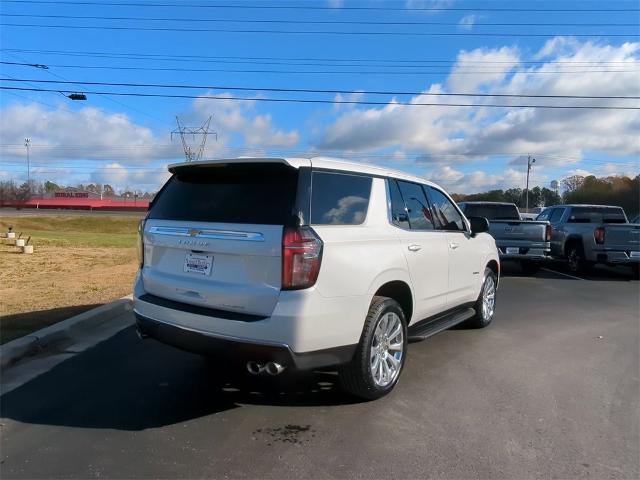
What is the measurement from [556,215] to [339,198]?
12.9 metres

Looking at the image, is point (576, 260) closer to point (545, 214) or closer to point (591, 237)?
point (591, 237)

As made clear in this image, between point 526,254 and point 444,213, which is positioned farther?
point 526,254

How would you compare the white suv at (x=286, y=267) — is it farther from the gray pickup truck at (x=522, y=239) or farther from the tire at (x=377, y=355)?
the gray pickup truck at (x=522, y=239)

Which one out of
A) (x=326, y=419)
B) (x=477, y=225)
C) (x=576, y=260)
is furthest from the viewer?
(x=576, y=260)

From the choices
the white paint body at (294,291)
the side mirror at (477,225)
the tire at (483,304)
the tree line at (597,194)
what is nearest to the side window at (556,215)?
the tire at (483,304)

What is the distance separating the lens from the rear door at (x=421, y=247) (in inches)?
184

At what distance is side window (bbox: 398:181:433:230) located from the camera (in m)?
4.96

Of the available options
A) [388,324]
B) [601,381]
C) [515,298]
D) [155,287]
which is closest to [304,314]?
[388,324]

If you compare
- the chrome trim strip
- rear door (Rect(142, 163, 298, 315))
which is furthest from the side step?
the chrome trim strip

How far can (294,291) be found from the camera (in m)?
3.53

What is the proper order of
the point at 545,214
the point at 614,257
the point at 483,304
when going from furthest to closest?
the point at 545,214 < the point at 614,257 < the point at 483,304

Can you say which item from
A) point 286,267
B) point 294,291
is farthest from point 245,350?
point 286,267

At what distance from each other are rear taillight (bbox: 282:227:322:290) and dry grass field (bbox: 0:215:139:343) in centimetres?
368

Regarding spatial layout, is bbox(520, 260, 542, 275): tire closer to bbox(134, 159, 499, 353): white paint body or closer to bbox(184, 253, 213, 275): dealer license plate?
bbox(134, 159, 499, 353): white paint body
